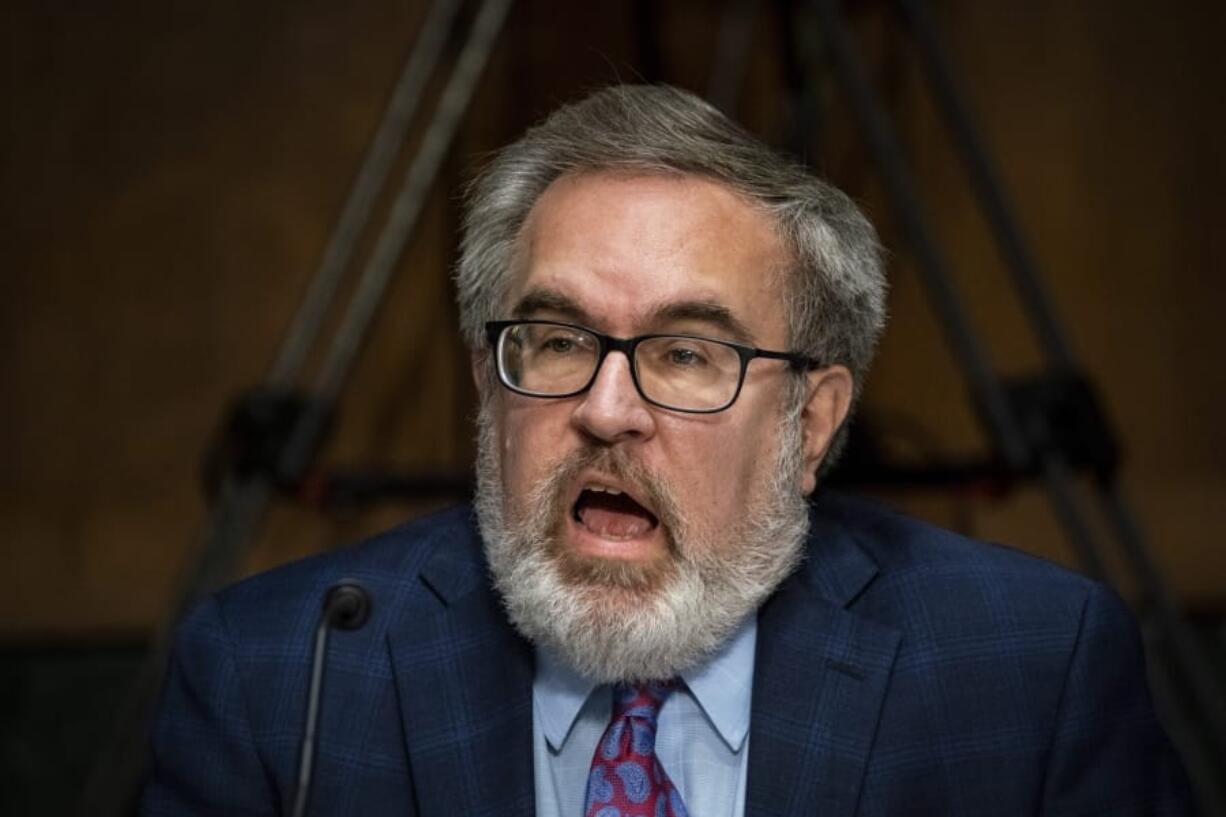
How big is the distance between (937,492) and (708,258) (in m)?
1.64

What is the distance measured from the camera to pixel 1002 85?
3.71 metres

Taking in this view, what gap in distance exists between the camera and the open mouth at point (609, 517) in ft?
6.45

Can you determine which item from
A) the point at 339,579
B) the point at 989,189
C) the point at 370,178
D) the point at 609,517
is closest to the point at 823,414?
the point at 609,517

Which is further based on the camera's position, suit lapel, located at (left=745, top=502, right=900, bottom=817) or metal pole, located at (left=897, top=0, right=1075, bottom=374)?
metal pole, located at (left=897, top=0, right=1075, bottom=374)

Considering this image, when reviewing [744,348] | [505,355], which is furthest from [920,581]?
[505,355]

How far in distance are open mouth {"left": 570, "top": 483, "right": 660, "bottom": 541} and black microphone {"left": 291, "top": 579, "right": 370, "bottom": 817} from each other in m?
0.29

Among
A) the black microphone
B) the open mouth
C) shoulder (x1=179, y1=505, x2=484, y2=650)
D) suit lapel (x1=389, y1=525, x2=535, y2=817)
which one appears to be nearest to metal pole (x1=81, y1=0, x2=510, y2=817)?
shoulder (x1=179, y1=505, x2=484, y2=650)

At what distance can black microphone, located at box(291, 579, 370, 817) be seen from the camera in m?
1.68

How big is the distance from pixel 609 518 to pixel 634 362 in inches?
7.0

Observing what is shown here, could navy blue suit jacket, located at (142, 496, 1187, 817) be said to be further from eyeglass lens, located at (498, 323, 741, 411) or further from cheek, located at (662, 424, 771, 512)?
eyeglass lens, located at (498, 323, 741, 411)

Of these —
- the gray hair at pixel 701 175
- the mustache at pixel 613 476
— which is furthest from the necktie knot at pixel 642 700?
the gray hair at pixel 701 175

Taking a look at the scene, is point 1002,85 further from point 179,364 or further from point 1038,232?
point 179,364

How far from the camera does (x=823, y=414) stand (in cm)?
220

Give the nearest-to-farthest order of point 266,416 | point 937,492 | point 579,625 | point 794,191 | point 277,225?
1. point 579,625
2. point 794,191
3. point 266,416
4. point 937,492
5. point 277,225
